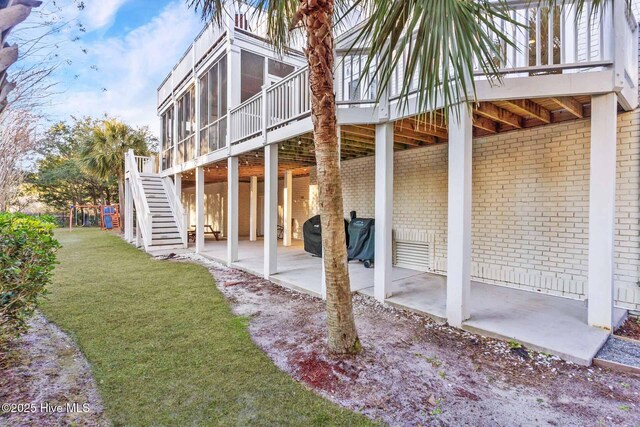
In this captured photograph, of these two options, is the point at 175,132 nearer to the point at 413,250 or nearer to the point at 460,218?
the point at 413,250

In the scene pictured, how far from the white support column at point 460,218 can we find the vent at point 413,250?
9.39ft

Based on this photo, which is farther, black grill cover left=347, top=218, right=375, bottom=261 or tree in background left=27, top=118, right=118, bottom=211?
tree in background left=27, top=118, right=118, bottom=211

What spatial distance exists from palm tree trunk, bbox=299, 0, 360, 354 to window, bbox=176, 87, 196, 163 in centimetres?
940

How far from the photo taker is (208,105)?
10.3 meters

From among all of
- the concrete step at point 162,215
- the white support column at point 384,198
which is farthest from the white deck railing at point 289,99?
the concrete step at point 162,215

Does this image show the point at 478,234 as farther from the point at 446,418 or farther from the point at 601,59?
the point at 446,418

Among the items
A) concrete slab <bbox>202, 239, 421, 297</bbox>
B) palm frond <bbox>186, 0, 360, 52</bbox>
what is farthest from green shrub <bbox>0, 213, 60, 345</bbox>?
concrete slab <bbox>202, 239, 421, 297</bbox>

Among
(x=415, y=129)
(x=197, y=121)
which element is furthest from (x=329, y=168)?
(x=197, y=121)

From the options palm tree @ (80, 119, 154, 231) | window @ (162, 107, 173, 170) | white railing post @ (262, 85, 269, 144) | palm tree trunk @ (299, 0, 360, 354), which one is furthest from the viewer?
palm tree @ (80, 119, 154, 231)

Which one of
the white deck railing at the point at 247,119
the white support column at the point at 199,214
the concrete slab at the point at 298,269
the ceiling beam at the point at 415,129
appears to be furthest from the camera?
the white support column at the point at 199,214

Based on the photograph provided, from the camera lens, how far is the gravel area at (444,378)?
2365mm

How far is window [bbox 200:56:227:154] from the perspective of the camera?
30.9 feet

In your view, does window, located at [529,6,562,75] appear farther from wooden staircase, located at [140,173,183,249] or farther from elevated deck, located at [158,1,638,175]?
wooden staircase, located at [140,173,183,249]

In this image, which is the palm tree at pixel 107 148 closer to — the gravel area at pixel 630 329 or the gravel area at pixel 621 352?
the gravel area at pixel 621 352
